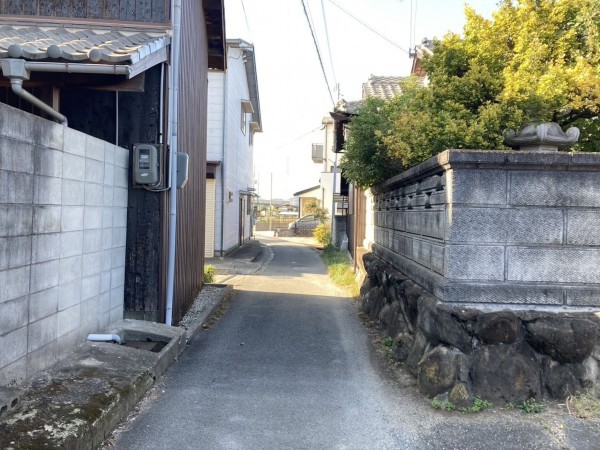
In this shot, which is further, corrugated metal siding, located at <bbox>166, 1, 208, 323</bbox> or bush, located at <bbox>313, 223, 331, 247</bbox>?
bush, located at <bbox>313, 223, 331, 247</bbox>

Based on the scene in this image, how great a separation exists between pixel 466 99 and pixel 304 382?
390 cm

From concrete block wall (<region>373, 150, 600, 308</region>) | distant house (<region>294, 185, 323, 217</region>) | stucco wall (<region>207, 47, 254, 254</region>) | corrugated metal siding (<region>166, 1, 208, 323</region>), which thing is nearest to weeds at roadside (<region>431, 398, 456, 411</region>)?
concrete block wall (<region>373, 150, 600, 308</region>)

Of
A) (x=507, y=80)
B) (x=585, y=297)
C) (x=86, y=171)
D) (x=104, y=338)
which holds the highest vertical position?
(x=507, y=80)

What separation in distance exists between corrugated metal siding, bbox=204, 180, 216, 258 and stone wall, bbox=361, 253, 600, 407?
508 inches

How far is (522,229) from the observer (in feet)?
15.1

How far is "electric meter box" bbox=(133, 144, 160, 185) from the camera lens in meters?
6.14

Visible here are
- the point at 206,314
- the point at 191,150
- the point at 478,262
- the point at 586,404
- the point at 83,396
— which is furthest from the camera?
the point at 191,150

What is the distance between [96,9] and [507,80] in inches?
212

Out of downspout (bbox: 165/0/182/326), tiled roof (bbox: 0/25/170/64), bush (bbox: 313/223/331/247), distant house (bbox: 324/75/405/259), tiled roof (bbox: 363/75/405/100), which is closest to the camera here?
tiled roof (bbox: 0/25/170/64)

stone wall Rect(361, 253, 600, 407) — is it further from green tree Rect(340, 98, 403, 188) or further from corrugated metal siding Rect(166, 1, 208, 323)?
green tree Rect(340, 98, 403, 188)

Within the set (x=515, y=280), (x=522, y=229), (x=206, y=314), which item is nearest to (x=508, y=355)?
(x=515, y=280)

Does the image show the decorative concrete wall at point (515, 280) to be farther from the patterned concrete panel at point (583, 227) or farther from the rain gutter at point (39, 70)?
the rain gutter at point (39, 70)

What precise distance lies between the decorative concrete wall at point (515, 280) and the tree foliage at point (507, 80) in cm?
114

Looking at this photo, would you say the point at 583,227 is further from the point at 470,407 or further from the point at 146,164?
the point at 146,164
